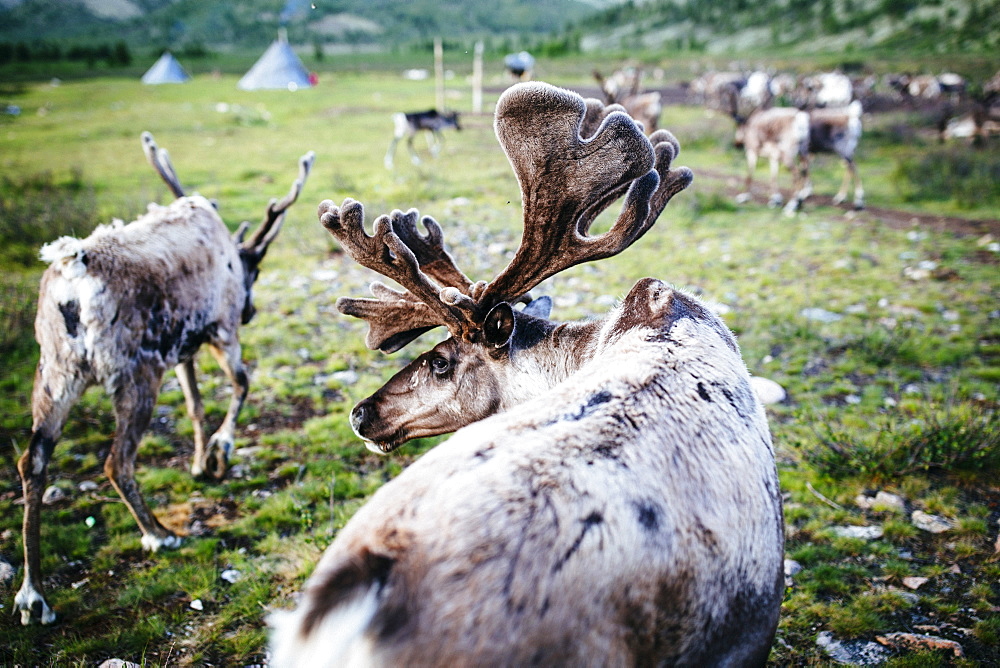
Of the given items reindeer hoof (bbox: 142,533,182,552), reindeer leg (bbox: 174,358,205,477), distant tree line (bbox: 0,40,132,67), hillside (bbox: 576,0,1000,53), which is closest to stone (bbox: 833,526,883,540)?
reindeer hoof (bbox: 142,533,182,552)

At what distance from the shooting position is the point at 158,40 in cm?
7369

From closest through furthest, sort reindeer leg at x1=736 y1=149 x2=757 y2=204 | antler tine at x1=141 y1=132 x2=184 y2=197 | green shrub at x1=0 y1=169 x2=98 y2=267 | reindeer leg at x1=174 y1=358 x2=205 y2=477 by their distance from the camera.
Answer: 1. reindeer leg at x1=174 y1=358 x2=205 y2=477
2. antler tine at x1=141 y1=132 x2=184 y2=197
3. green shrub at x1=0 y1=169 x2=98 y2=267
4. reindeer leg at x1=736 y1=149 x2=757 y2=204

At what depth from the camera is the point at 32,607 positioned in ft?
10.0

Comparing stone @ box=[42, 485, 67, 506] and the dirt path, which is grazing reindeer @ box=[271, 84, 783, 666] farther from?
the dirt path

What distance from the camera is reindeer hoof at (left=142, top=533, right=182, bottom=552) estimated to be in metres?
3.57

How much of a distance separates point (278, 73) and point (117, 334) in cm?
2773

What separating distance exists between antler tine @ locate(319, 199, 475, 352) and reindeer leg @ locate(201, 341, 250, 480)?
1.95 m

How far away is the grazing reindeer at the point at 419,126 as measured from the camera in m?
16.2

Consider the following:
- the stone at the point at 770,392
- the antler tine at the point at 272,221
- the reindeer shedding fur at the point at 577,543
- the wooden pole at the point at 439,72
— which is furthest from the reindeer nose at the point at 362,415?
the wooden pole at the point at 439,72

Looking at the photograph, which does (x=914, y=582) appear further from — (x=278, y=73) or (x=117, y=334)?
(x=278, y=73)

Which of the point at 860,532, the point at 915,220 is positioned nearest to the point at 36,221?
the point at 860,532

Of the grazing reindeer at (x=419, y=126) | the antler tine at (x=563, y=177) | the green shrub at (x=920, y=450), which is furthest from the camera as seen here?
the grazing reindeer at (x=419, y=126)

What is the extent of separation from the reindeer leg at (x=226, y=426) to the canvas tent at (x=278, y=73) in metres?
25.9

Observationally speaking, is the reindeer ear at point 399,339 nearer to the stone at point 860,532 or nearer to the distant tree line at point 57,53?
the stone at point 860,532
